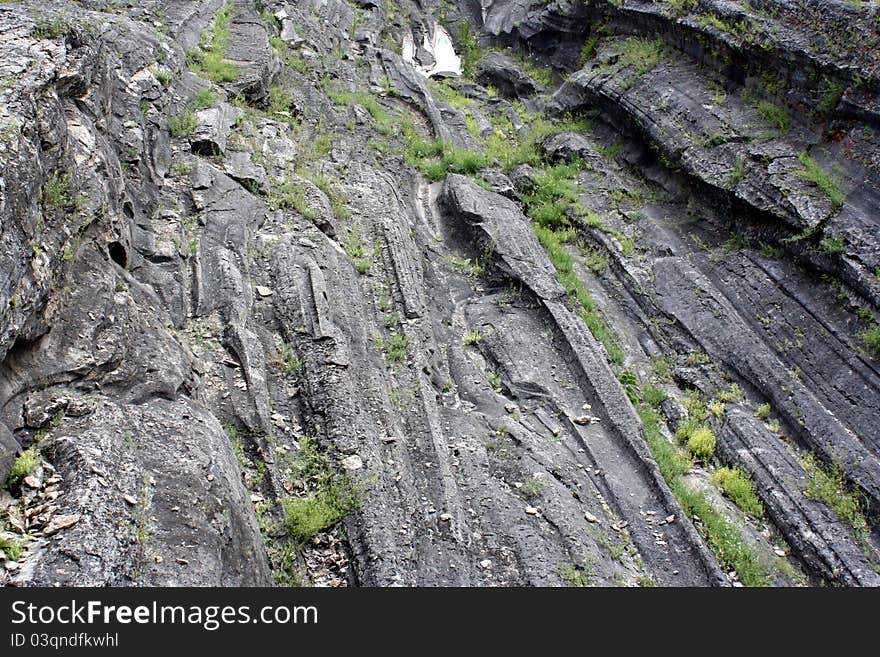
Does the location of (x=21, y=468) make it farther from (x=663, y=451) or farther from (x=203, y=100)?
(x=203, y=100)

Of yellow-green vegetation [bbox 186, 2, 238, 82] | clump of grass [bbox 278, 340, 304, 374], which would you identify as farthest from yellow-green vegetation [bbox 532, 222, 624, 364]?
yellow-green vegetation [bbox 186, 2, 238, 82]

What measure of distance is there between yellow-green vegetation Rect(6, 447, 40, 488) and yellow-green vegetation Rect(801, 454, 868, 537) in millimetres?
8856

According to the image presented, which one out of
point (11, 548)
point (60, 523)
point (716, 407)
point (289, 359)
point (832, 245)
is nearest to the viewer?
point (11, 548)

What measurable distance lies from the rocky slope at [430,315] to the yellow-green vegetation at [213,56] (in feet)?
0.41

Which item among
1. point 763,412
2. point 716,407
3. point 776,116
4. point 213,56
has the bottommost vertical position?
point 213,56

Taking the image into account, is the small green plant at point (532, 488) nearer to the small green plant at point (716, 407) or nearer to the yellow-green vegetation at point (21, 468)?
the small green plant at point (716, 407)

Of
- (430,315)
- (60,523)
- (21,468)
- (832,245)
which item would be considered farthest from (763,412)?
(21,468)

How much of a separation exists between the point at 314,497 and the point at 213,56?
11.8 metres

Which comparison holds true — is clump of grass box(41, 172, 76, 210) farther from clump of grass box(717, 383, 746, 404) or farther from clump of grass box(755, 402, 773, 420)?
clump of grass box(755, 402, 773, 420)

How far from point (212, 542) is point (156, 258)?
187 inches

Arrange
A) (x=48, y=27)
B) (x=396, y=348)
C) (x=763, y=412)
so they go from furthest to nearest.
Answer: (x=763, y=412) < (x=396, y=348) < (x=48, y=27)

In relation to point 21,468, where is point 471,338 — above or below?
below

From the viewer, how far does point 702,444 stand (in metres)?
9.59

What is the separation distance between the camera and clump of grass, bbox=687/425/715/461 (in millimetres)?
9547
